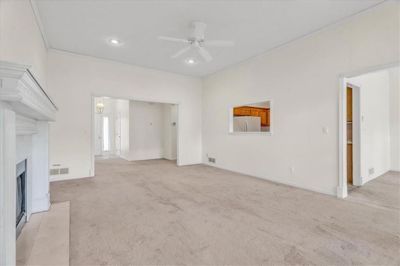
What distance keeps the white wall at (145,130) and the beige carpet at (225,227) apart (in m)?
4.01

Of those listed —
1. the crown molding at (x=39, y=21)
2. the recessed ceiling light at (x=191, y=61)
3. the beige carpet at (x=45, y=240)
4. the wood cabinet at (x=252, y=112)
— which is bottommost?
the beige carpet at (x=45, y=240)

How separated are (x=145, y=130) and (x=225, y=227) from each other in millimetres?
6337

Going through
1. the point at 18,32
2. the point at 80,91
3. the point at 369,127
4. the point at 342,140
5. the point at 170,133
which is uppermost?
the point at 18,32

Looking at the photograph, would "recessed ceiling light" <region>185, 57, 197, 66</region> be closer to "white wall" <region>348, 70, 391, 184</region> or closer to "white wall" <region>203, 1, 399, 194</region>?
"white wall" <region>203, 1, 399, 194</region>

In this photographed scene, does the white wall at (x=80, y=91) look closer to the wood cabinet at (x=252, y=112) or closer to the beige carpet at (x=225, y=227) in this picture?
the beige carpet at (x=225, y=227)

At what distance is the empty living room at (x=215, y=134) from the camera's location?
1729 millimetres

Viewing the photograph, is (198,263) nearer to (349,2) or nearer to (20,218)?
(20,218)

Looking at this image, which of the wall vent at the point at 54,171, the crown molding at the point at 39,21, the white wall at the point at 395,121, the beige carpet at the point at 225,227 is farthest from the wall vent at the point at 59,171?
the white wall at the point at 395,121

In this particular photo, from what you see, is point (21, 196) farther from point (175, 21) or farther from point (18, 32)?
point (175, 21)

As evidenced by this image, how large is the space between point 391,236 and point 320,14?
3.07 meters

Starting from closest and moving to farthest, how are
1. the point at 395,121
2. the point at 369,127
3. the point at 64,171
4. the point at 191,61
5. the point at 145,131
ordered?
1. the point at 369,127
2. the point at 64,171
3. the point at 191,61
4. the point at 395,121
5. the point at 145,131

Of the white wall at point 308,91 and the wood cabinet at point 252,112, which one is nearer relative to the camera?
the white wall at point 308,91

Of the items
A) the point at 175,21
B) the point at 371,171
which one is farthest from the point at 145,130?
the point at 371,171

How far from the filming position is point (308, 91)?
3535 mm
